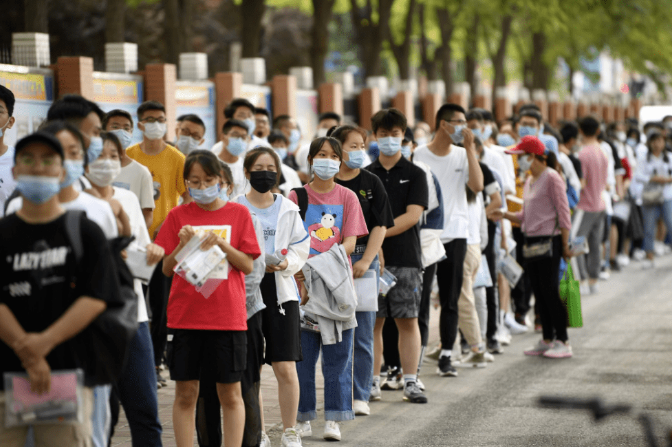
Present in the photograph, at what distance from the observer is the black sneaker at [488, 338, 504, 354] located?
10.9 metres

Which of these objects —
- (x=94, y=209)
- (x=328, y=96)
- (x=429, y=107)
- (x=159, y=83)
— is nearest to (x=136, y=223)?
(x=94, y=209)

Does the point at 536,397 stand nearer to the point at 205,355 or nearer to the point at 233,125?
the point at 205,355

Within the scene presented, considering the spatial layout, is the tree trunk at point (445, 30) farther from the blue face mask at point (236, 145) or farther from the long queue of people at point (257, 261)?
the blue face mask at point (236, 145)

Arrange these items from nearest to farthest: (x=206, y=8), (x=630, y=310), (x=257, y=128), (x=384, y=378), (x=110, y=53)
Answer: (x=384, y=378), (x=257, y=128), (x=630, y=310), (x=110, y=53), (x=206, y=8)

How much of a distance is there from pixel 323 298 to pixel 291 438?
39.7 inches

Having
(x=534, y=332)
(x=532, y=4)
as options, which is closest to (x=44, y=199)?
(x=534, y=332)

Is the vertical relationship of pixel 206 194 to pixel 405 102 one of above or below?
below

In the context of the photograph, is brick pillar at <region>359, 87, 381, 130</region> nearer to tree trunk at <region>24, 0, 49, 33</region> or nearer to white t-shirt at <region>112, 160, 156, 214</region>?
tree trunk at <region>24, 0, 49, 33</region>

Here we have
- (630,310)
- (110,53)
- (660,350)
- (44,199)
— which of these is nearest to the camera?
(44,199)

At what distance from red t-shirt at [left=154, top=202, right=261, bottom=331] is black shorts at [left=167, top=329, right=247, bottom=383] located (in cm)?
7

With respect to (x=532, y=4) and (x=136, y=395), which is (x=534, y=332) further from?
(x=532, y=4)

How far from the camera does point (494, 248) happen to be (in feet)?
35.7

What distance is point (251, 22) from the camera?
2436cm

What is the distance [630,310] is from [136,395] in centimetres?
939
